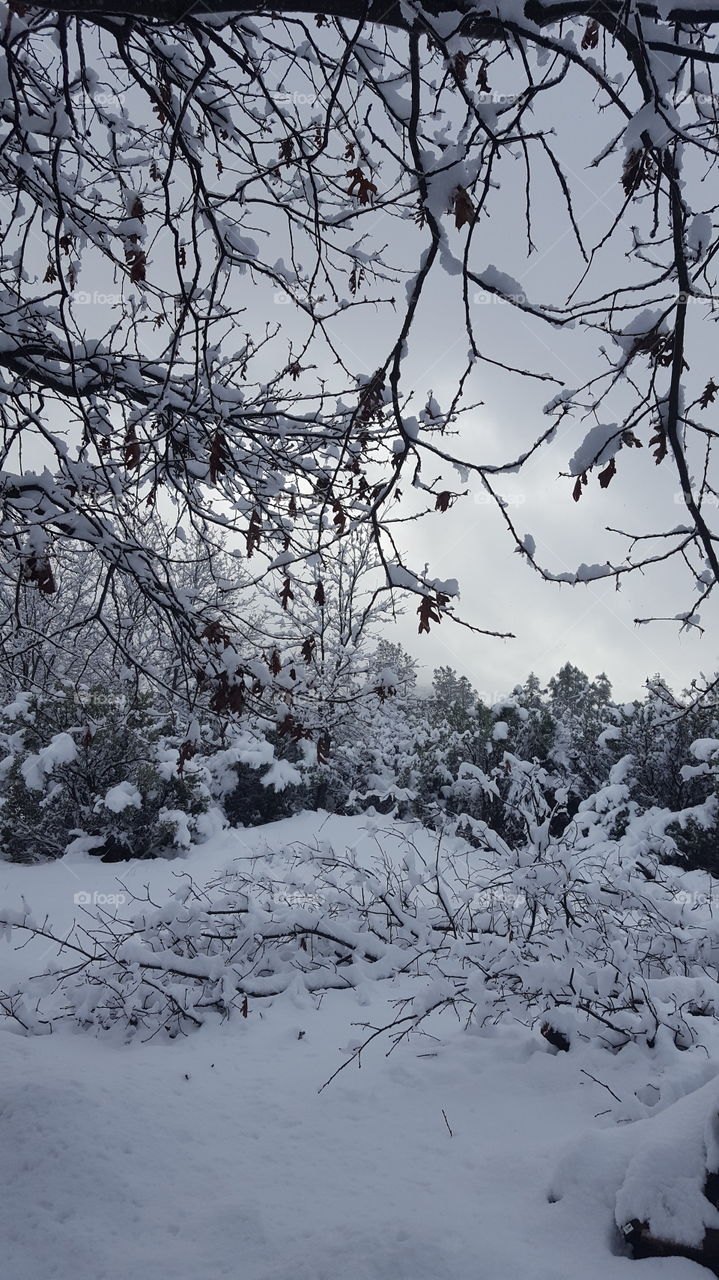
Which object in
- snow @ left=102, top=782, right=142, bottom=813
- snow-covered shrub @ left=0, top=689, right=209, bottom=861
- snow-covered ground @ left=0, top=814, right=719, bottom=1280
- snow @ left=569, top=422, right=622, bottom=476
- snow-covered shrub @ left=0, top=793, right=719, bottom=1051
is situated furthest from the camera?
snow-covered shrub @ left=0, top=689, right=209, bottom=861

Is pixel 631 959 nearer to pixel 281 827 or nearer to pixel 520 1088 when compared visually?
pixel 520 1088

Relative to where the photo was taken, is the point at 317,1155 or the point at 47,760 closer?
the point at 317,1155

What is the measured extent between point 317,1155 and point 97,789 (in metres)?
7.01

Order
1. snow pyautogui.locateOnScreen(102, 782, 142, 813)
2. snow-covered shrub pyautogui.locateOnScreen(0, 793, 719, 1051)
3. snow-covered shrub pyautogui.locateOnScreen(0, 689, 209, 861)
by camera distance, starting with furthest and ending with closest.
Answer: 1. snow-covered shrub pyautogui.locateOnScreen(0, 689, 209, 861)
2. snow pyautogui.locateOnScreen(102, 782, 142, 813)
3. snow-covered shrub pyautogui.locateOnScreen(0, 793, 719, 1051)

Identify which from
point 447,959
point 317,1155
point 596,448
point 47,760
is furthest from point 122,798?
point 596,448

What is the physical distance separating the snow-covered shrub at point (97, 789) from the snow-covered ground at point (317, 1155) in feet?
16.4

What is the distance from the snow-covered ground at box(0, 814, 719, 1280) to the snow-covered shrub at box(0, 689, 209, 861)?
5.01 m

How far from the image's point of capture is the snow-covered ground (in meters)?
1.82

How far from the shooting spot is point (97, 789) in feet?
28.2

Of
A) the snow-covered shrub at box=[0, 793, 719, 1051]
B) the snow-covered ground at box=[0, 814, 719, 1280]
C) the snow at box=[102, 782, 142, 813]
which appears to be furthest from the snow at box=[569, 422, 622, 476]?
the snow at box=[102, 782, 142, 813]

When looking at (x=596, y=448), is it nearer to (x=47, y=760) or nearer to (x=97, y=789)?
(x=47, y=760)

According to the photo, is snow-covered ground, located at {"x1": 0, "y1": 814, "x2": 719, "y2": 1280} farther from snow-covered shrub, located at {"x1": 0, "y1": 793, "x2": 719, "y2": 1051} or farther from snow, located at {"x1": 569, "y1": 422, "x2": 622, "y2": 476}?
snow, located at {"x1": 569, "y1": 422, "x2": 622, "y2": 476}

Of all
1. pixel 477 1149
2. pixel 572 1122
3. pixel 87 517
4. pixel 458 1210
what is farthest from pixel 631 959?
pixel 87 517

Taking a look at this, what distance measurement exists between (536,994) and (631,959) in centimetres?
47
